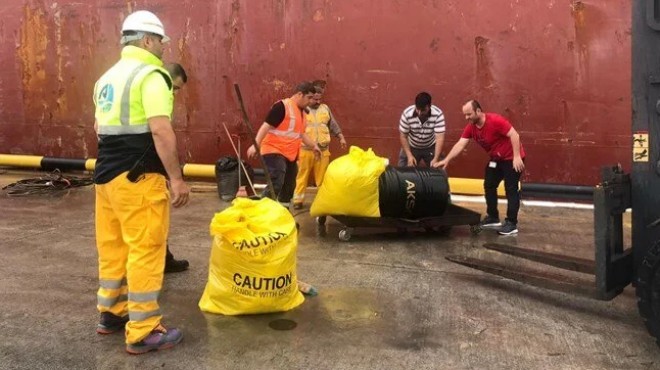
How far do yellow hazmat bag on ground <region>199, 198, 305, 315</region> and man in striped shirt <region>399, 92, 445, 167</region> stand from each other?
351cm

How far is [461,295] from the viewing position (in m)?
4.32

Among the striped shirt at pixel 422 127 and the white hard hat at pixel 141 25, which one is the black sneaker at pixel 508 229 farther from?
the white hard hat at pixel 141 25

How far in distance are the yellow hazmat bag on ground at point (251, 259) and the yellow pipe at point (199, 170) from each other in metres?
4.53

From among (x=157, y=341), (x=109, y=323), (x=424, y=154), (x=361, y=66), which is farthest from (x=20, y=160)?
(x=157, y=341)

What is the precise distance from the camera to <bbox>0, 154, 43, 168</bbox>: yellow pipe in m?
10.3

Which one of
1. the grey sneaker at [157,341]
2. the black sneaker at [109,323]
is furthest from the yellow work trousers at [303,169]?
the grey sneaker at [157,341]

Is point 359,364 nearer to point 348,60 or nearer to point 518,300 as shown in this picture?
point 518,300

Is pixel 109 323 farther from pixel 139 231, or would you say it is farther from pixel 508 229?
pixel 508 229

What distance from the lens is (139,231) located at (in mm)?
3244

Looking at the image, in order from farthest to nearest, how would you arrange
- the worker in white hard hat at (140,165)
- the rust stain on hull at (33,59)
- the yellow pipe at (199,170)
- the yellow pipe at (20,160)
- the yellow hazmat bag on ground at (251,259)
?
1. the yellow pipe at (20,160)
2. the rust stain on hull at (33,59)
3. the yellow pipe at (199,170)
4. the yellow hazmat bag on ground at (251,259)
5. the worker in white hard hat at (140,165)

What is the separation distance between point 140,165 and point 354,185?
2.80 meters

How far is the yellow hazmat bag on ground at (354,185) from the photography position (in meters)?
5.75

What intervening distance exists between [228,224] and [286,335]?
0.76 metres

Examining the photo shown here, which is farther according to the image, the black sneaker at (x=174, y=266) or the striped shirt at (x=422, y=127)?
the striped shirt at (x=422, y=127)
